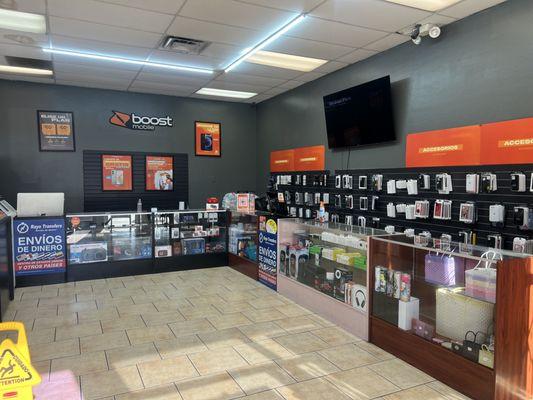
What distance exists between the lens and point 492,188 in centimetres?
362

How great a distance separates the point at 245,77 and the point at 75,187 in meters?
3.65

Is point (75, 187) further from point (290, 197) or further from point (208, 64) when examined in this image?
point (290, 197)

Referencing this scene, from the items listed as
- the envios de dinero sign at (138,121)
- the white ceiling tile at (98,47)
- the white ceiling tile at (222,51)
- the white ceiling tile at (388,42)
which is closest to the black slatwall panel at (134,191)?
the envios de dinero sign at (138,121)

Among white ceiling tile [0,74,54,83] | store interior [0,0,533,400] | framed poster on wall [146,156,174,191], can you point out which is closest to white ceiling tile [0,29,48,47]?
store interior [0,0,533,400]

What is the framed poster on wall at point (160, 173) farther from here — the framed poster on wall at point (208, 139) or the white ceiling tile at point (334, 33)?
the white ceiling tile at point (334, 33)

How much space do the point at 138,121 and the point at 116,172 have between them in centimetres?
106

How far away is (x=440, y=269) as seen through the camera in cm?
306

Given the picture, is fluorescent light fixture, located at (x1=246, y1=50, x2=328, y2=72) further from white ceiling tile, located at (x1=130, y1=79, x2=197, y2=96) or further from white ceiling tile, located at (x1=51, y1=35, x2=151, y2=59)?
white ceiling tile, located at (x1=130, y1=79, x2=197, y2=96)

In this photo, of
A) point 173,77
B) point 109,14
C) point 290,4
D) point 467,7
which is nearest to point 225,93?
point 173,77

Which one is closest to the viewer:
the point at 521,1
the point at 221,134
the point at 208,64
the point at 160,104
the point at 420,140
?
the point at 521,1

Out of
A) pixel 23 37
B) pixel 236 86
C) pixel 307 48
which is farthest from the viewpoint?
pixel 236 86

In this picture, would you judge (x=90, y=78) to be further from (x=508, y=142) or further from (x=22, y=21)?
(x=508, y=142)

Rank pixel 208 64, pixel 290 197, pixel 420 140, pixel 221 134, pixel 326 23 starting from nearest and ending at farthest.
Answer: pixel 326 23 < pixel 420 140 < pixel 208 64 < pixel 290 197 < pixel 221 134

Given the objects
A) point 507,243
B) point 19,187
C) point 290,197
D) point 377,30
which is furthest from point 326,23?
point 19,187
